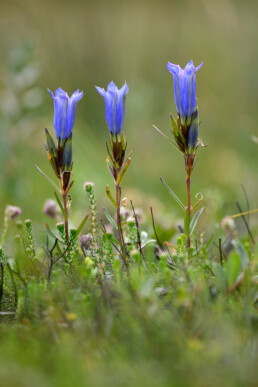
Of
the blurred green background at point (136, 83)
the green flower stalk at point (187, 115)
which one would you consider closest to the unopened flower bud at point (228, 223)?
the green flower stalk at point (187, 115)

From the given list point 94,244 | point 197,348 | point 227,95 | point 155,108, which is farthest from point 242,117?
point 197,348

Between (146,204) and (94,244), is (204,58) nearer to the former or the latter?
(146,204)

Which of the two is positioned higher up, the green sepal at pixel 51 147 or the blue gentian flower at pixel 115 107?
the blue gentian flower at pixel 115 107

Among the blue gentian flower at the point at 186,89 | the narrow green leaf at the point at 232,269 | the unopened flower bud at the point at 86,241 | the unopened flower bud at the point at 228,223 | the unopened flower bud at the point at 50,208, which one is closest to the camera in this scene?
the narrow green leaf at the point at 232,269

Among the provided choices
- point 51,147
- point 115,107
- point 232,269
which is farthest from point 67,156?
point 232,269

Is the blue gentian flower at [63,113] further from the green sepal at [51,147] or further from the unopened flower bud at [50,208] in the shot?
the unopened flower bud at [50,208]

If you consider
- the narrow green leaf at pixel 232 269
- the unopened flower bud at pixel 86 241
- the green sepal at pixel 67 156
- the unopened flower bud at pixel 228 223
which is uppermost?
the green sepal at pixel 67 156

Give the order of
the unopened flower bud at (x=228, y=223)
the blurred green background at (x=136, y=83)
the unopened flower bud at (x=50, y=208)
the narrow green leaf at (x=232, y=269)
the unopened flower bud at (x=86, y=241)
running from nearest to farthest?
the narrow green leaf at (x=232, y=269) < the unopened flower bud at (x=86, y=241) < the unopened flower bud at (x=228, y=223) < the unopened flower bud at (x=50, y=208) < the blurred green background at (x=136, y=83)

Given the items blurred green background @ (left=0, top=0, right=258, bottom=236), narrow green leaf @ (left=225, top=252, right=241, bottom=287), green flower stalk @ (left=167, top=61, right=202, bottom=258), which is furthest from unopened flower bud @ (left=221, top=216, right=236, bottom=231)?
blurred green background @ (left=0, top=0, right=258, bottom=236)
